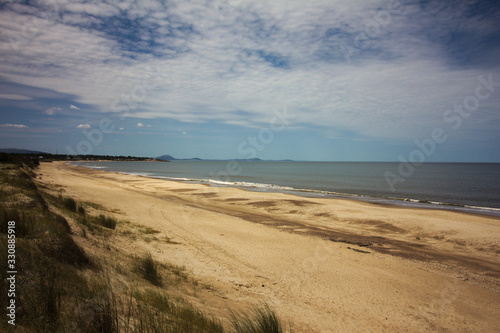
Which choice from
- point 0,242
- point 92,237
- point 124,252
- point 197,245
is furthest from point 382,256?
point 0,242

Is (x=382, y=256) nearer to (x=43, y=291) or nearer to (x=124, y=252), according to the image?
(x=124, y=252)

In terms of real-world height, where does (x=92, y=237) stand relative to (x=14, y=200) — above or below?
below

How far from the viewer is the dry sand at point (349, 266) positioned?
5.97 metres

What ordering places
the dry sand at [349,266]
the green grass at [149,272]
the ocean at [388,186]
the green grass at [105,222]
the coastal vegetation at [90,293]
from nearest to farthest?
the coastal vegetation at [90,293] → the green grass at [149,272] → the dry sand at [349,266] → the green grass at [105,222] → the ocean at [388,186]

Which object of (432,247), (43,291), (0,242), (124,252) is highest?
(0,242)

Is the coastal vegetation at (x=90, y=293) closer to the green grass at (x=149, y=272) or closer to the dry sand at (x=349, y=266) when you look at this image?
the green grass at (x=149, y=272)

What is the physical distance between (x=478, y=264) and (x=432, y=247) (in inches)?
86.3

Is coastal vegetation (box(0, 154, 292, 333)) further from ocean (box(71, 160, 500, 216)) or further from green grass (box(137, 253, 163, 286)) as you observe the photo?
ocean (box(71, 160, 500, 216))

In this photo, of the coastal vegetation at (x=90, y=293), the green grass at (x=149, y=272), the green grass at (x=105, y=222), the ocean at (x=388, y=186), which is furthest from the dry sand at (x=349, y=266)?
the ocean at (x=388, y=186)

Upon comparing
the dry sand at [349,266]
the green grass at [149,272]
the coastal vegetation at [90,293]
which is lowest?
the dry sand at [349,266]

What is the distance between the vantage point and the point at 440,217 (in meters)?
18.0

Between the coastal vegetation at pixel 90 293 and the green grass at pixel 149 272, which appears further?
the green grass at pixel 149 272

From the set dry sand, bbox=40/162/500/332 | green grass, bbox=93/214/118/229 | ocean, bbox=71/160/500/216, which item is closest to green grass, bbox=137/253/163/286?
dry sand, bbox=40/162/500/332

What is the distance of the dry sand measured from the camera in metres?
5.97
